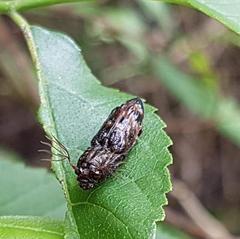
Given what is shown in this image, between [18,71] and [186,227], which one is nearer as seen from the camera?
[186,227]

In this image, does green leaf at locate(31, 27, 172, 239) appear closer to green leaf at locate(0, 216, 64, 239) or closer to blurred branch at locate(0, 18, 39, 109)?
green leaf at locate(0, 216, 64, 239)

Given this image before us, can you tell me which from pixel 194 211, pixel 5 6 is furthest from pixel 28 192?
pixel 194 211

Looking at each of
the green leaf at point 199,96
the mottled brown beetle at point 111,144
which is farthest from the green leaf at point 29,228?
the green leaf at point 199,96

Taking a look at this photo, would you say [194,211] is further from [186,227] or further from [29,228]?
[29,228]

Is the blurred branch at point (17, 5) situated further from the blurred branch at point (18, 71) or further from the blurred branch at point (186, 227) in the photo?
the blurred branch at point (18, 71)

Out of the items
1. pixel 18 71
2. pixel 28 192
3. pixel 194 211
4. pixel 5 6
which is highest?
pixel 5 6
